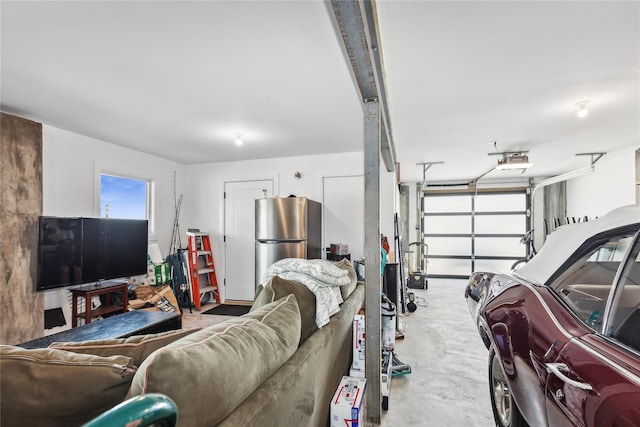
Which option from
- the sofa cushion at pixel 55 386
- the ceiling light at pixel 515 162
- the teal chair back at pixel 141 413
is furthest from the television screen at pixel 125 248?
the ceiling light at pixel 515 162

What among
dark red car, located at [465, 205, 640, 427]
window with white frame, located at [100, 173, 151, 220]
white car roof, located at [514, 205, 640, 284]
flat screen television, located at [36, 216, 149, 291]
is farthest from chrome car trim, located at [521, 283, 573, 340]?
window with white frame, located at [100, 173, 151, 220]

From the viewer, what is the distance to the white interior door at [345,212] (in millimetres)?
4848

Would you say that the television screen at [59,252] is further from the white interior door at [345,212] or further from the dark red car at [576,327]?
the dark red car at [576,327]

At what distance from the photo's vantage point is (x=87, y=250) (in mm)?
3506

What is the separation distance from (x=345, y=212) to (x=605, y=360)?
403 centimetres

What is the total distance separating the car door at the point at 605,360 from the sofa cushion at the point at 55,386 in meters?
1.35

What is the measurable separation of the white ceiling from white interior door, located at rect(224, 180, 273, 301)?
4.70ft

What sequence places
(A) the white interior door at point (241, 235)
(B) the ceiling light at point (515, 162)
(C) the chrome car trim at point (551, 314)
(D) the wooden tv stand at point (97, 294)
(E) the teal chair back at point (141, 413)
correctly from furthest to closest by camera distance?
(A) the white interior door at point (241, 235), (B) the ceiling light at point (515, 162), (D) the wooden tv stand at point (97, 294), (C) the chrome car trim at point (551, 314), (E) the teal chair back at point (141, 413)

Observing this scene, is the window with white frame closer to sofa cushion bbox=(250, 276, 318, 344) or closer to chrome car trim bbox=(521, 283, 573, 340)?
sofa cushion bbox=(250, 276, 318, 344)

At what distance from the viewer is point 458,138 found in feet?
13.6

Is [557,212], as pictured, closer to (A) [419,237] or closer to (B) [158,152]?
(A) [419,237]

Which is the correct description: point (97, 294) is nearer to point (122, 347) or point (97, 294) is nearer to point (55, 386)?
point (122, 347)

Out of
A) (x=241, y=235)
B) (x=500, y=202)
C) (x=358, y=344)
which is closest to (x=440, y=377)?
(x=358, y=344)

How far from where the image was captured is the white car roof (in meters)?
1.30
